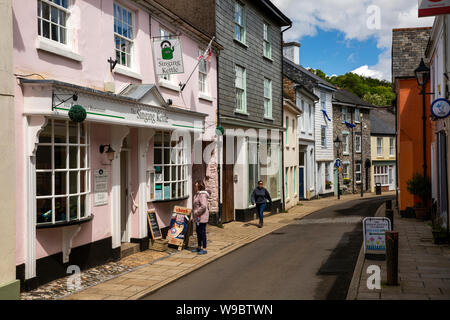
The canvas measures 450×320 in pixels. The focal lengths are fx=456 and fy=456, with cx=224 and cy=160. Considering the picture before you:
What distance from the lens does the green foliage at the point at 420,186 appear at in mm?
19734

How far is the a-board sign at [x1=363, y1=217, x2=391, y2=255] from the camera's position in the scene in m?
10.8

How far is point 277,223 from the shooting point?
63.2 feet

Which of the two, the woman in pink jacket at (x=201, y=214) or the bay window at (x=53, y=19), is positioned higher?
the bay window at (x=53, y=19)

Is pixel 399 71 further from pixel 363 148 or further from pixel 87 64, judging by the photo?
pixel 363 148

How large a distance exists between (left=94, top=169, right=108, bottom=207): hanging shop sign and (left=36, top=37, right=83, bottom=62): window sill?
2.47m

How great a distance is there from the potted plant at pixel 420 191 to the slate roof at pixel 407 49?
4775 millimetres

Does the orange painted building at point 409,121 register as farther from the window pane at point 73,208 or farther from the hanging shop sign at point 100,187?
the window pane at point 73,208

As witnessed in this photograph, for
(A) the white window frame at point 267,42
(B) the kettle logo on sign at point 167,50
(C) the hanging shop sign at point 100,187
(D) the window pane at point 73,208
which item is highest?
(A) the white window frame at point 267,42

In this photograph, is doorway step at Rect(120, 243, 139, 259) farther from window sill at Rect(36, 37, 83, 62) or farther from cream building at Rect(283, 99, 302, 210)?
cream building at Rect(283, 99, 302, 210)

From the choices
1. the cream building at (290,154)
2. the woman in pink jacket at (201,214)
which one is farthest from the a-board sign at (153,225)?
the cream building at (290,154)

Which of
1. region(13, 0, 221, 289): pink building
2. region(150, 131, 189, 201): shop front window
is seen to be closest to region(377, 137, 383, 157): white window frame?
region(13, 0, 221, 289): pink building

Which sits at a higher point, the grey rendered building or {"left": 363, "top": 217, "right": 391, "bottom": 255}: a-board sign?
the grey rendered building

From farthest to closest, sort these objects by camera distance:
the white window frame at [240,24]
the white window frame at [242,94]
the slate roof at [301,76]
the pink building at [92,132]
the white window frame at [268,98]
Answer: the slate roof at [301,76], the white window frame at [268,98], the white window frame at [240,24], the white window frame at [242,94], the pink building at [92,132]
